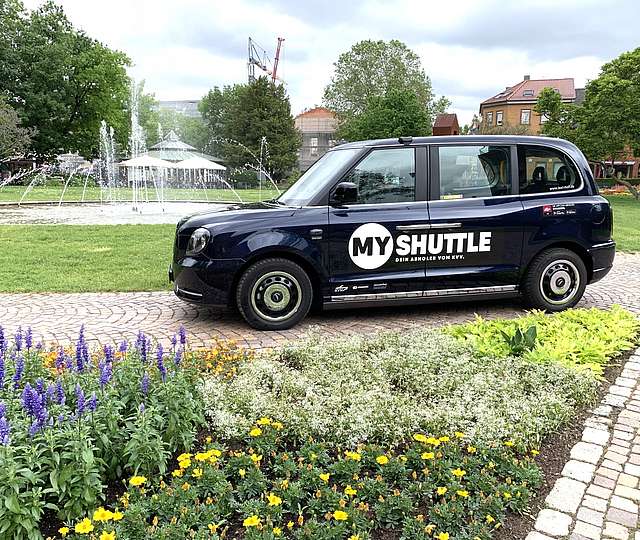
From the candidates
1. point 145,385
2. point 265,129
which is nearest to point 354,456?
point 145,385

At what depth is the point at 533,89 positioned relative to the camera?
3081 inches

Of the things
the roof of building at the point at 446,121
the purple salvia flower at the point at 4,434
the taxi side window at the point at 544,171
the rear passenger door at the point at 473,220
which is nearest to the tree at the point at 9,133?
the roof of building at the point at 446,121

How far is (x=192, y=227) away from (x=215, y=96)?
91332mm

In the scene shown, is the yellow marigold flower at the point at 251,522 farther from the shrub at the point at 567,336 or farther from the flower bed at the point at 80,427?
the shrub at the point at 567,336

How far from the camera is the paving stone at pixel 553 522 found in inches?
112

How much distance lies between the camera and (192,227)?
6.02 meters

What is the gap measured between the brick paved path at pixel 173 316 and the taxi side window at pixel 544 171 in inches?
59.4

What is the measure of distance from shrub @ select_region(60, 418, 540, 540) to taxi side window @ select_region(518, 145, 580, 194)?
406 centimetres

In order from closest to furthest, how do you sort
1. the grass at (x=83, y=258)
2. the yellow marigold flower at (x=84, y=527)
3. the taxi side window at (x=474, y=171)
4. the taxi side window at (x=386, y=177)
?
the yellow marigold flower at (x=84, y=527), the taxi side window at (x=386, y=177), the taxi side window at (x=474, y=171), the grass at (x=83, y=258)

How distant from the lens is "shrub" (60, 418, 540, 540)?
8.74ft

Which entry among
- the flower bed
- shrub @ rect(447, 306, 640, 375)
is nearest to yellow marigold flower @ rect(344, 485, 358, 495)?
the flower bed

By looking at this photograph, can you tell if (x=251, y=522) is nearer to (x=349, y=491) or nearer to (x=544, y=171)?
(x=349, y=491)

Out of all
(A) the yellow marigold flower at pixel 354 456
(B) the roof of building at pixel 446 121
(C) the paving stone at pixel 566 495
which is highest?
(B) the roof of building at pixel 446 121

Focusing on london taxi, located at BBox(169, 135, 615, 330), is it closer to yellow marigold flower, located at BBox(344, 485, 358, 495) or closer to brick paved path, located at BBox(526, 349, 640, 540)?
brick paved path, located at BBox(526, 349, 640, 540)
